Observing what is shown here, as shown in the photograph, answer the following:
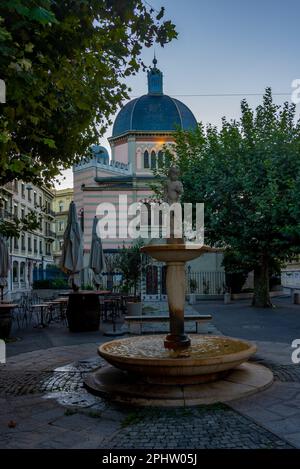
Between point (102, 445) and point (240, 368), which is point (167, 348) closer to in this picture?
point (240, 368)

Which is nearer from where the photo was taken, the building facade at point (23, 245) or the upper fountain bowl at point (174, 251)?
the upper fountain bowl at point (174, 251)

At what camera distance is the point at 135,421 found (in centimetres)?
492

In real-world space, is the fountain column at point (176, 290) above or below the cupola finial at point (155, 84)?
below

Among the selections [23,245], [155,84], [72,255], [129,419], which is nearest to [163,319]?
[72,255]

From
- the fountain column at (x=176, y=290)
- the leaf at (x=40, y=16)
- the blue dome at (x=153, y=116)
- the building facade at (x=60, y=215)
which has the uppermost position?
the blue dome at (x=153, y=116)

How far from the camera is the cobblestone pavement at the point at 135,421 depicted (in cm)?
433

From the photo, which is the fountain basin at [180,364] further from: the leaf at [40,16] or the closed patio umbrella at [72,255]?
the closed patio umbrella at [72,255]

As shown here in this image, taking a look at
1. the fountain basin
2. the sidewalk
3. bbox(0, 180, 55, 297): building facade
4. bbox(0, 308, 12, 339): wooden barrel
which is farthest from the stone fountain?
bbox(0, 180, 55, 297): building facade

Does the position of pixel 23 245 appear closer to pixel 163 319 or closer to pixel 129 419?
A: pixel 163 319

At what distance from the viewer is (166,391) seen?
225 inches

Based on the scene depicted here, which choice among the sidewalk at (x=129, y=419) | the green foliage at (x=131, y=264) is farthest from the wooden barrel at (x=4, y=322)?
the green foliage at (x=131, y=264)

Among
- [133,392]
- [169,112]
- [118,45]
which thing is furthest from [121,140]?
[133,392]

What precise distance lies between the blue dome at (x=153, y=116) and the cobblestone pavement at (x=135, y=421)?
121ft
